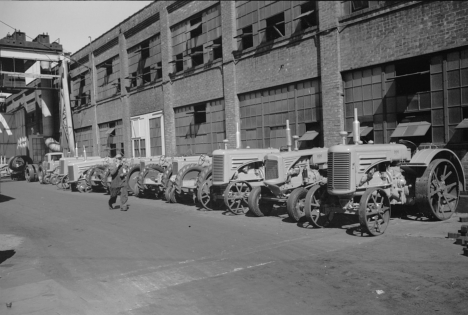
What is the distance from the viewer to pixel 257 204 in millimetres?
11219

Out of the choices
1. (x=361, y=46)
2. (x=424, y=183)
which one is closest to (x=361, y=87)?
(x=361, y=46)

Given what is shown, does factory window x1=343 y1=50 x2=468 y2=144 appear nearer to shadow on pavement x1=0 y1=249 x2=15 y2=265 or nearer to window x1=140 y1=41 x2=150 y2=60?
shadow on pavement x1=0 y1=249 x2=15 y2=265

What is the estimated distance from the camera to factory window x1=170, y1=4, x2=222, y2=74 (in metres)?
19.4

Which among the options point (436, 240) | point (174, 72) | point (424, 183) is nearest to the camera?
point (436, 240)

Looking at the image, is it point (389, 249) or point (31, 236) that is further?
point (31, 236)

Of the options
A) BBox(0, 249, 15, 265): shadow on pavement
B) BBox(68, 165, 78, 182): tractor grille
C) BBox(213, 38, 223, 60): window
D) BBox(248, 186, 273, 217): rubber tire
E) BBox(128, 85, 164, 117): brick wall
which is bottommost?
BBox(0, 249, 15, 265): shadow on pavement

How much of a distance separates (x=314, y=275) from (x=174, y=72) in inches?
733

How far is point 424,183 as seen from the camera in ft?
30.5

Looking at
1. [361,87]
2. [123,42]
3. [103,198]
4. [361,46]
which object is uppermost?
[123,42]

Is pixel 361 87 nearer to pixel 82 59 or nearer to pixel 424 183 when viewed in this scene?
pixel 424 183

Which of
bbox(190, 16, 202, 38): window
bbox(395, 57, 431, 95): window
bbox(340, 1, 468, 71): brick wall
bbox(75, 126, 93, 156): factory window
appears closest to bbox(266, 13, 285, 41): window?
bbox(340, 1, 468, 71): brick wall

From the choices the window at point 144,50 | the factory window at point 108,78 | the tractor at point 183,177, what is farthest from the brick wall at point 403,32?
the factory window at point 108,78

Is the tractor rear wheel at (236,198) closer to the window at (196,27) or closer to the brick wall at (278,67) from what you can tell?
the brick wall at (278,67)

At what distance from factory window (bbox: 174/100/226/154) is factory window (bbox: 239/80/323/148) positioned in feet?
5.82
